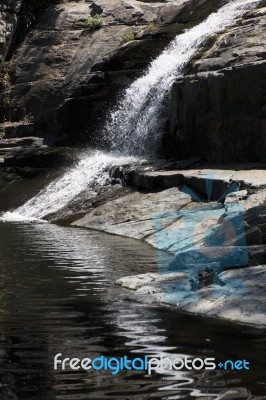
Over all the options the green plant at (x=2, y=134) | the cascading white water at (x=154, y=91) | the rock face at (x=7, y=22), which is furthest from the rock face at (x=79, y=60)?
the green plant at (x=2, y=134)

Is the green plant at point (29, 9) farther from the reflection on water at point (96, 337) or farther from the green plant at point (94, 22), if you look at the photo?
the reflection on water at point (96, 337)

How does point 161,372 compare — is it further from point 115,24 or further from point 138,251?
point 115,24

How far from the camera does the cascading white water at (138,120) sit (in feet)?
58.6

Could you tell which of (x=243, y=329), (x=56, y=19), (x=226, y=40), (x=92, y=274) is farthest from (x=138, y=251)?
(x=56, y=19)

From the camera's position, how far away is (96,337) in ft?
18.1

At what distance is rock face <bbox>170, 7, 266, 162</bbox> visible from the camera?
1557cm

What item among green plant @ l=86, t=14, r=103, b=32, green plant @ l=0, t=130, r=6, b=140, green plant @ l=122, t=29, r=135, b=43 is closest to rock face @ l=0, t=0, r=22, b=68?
green plant @ l=86, t=14, r=103, b=32

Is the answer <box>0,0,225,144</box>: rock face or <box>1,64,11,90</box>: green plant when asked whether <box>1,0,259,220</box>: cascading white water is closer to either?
<box>0,0,225,144</box>: rock face

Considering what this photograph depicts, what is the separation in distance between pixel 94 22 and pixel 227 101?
1194cm

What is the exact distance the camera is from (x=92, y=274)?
345 inches

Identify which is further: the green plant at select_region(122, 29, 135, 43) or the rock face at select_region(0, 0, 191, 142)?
the green plant at select_region(122, 29, 135, 43)

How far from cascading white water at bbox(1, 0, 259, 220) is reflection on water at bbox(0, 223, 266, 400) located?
27.3ft

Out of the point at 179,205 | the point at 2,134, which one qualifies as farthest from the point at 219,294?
the point at 2,134

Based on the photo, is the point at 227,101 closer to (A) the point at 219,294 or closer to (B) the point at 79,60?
(A) the point at 219,294
